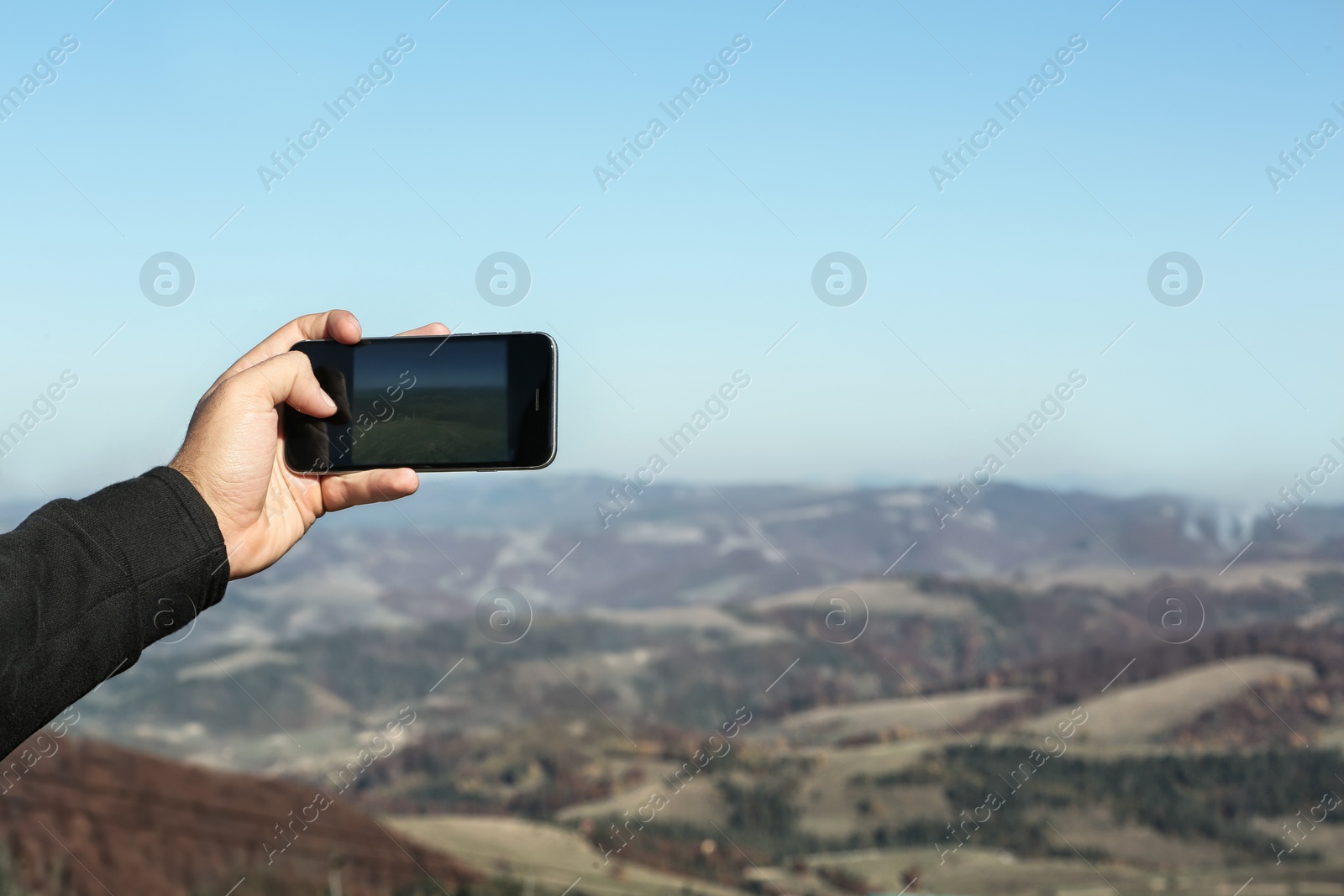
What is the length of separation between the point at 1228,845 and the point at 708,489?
97920mm

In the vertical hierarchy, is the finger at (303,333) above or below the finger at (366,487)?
above

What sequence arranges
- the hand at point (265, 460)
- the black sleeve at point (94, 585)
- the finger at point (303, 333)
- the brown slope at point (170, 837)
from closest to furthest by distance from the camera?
the black sleeve at point (94, 585), the hand at point (265, 460), the finger at point (303, 333), the brown slope at point (170, 837)

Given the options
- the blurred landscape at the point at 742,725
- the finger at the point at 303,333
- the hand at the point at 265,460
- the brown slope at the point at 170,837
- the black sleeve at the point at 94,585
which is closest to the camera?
the black sleeve at the point at 94,585

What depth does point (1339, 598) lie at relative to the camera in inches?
2943

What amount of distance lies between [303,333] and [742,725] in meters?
54.1

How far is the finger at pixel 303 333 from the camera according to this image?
2.80 m

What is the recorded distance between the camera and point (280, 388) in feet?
8.77

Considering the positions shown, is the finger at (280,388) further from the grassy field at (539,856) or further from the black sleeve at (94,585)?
the grassy field at (539,856)

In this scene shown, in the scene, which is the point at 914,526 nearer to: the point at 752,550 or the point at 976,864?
the point at 752,550

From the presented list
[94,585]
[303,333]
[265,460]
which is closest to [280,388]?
[265,460]

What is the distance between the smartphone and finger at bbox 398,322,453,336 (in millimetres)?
12

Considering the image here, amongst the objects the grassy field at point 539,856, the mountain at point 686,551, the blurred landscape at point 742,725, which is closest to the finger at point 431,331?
the blurred landscape at point 742,725

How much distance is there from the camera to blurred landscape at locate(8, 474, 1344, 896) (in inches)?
1257

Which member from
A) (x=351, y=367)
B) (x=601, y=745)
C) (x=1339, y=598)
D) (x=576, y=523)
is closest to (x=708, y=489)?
(x=576, y=523)
